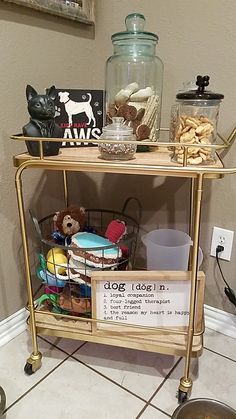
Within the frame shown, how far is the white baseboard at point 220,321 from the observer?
1063 mm

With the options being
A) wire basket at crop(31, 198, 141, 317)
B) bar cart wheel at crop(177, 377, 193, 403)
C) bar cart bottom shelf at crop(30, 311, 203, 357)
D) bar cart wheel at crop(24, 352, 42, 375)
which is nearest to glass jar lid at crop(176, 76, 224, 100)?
wire basket at crop(31, 198, 141, 317)

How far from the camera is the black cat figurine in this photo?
0.74 m

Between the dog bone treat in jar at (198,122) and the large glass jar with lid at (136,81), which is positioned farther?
the large glass jar with lid at (136,81)

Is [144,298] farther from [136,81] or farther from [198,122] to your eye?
[136,81]

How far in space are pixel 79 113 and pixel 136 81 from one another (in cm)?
18

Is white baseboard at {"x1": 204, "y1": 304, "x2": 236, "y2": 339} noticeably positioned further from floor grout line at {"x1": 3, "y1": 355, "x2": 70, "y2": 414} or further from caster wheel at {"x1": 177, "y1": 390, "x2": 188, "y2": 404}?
floor grout line at {"x1": 3, "y1": 355, "x2": 70, "y2": 414}

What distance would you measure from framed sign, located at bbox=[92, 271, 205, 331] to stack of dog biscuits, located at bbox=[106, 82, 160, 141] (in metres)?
0.35

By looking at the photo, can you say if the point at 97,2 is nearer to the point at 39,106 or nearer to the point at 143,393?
the point at 39,106

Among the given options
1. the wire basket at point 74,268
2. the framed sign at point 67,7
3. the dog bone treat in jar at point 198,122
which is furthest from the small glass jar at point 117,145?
the framed sign at point 67,7

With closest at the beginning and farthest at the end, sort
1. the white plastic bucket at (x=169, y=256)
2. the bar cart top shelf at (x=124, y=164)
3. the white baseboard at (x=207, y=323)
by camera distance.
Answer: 1. the bar cart top shelf at (x=124, y=164)
2. the white plastic bucket at (x=169, y=256)
3. the white baseboard at (x=207, y=323)

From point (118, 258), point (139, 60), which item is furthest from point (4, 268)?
point (139, 60)

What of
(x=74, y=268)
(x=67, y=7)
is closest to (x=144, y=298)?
(x=74, y=268)

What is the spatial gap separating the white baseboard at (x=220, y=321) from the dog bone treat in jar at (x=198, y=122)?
0.58 m

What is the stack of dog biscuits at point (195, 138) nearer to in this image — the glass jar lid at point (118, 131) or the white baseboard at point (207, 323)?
the glass jar lid at point (118, 131)
